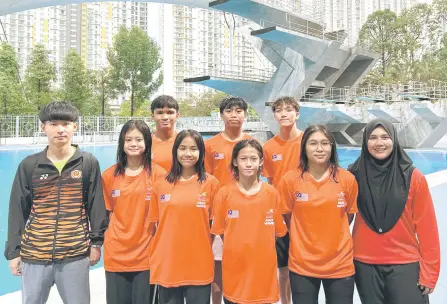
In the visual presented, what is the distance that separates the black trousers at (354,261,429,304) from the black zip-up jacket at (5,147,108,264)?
1.72 m

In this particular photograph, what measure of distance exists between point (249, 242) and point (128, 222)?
81cm

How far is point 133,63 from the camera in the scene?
3209 cm

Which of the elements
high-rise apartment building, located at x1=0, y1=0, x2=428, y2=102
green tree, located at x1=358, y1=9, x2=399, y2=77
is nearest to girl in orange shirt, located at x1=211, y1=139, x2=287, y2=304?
green tree, located at x1=358, y1=9, x2=399, y2=77

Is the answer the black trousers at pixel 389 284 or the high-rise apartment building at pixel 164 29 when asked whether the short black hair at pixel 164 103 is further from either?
the high-rise apartment building at pixel 164 29

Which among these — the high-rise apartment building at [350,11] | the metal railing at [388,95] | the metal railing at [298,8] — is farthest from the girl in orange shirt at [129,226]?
the high-rise apartment building at [350,11]

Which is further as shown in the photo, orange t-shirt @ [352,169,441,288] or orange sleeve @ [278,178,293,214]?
Result: orange sleeve @ [278,178,293,214]

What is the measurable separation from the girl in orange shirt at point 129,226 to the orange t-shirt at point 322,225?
93cm

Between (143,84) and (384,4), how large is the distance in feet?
121

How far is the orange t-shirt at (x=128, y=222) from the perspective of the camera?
232 centimetres

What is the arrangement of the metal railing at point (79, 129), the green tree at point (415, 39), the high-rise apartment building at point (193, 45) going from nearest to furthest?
the metal railing at point (79, 129), the green tree at point (415, 39), the high-rise apartment building at point (193, 45)

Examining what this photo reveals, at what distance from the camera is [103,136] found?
80.6 ft

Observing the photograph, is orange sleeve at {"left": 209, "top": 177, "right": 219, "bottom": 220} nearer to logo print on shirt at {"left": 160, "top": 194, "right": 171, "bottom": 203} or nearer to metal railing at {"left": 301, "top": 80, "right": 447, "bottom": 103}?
logo print on shirt at {"left": 160, "top": 194, "right": 171, "bottom": 203}

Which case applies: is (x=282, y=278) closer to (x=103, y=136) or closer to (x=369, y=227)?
(x=369, y=227)

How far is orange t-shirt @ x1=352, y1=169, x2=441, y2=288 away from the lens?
83.4 inches
